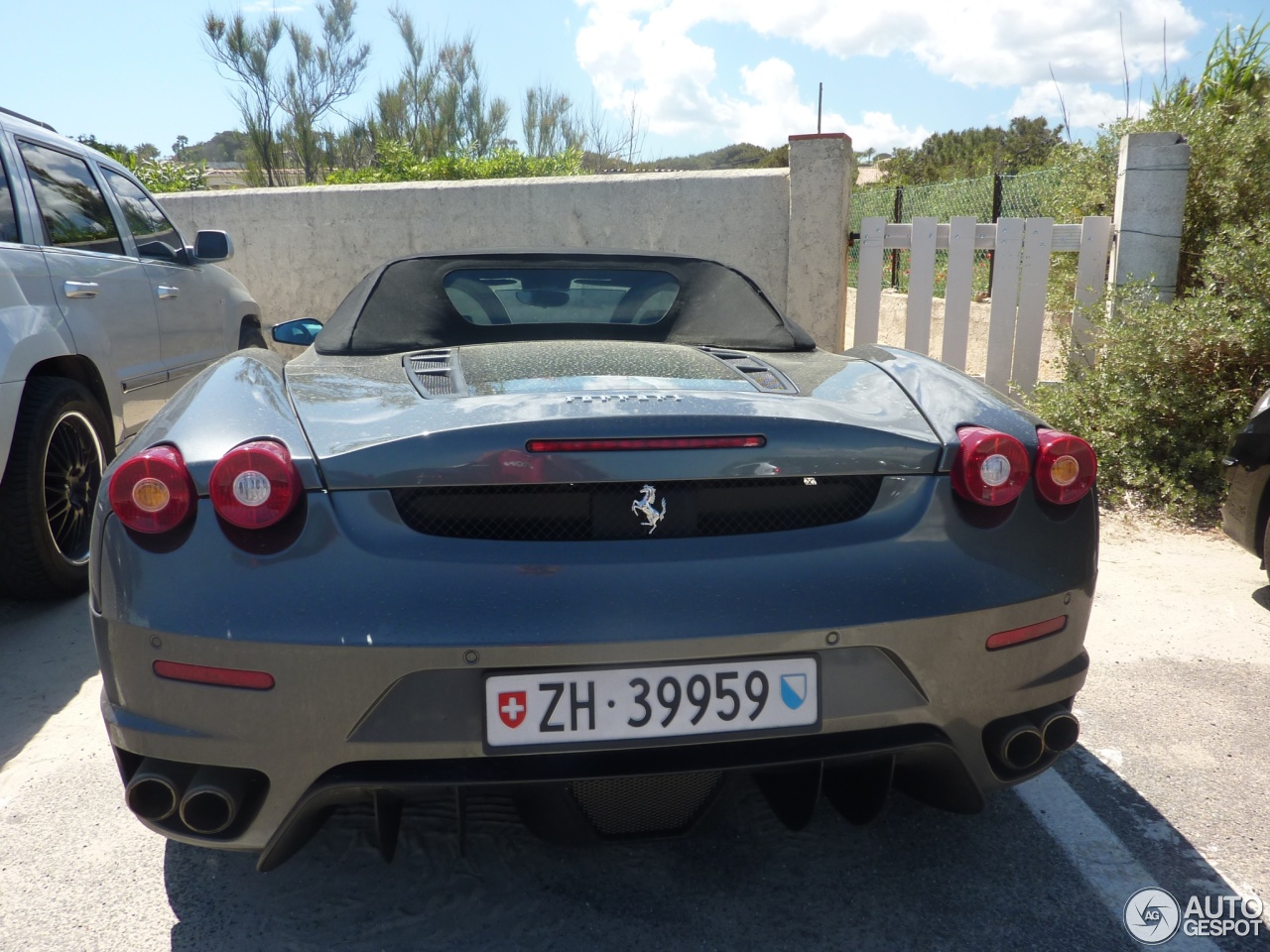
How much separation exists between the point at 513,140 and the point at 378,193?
36.3ft

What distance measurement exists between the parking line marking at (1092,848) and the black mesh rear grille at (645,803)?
83 cm

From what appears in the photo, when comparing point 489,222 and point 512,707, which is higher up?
point 489,222

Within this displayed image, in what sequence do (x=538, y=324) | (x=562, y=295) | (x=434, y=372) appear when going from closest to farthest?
(x=434, y=372), (x=538, y=324), (x=562, y=295)

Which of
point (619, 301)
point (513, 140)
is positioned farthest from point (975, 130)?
point (619, 301)

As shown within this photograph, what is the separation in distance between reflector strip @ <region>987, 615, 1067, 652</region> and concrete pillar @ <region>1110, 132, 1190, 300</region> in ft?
15.0

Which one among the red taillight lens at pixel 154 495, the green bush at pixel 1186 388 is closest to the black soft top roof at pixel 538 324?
the red taillight lens at pixel 154 495

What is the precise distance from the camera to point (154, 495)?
1.70 meters

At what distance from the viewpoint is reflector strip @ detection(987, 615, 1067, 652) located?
179 centimetres

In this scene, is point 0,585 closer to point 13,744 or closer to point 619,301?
point 13,744

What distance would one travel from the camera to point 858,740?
1737 mm

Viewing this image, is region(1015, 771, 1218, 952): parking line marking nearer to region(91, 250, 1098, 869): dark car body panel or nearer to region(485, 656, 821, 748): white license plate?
region(91, 250, 1098, 869): dark car body panel

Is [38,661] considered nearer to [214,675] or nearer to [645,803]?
[214,675]

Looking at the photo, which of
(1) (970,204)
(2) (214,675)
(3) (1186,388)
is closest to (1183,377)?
(3) (1186,388)

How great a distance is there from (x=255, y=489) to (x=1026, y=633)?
53.1 inches
